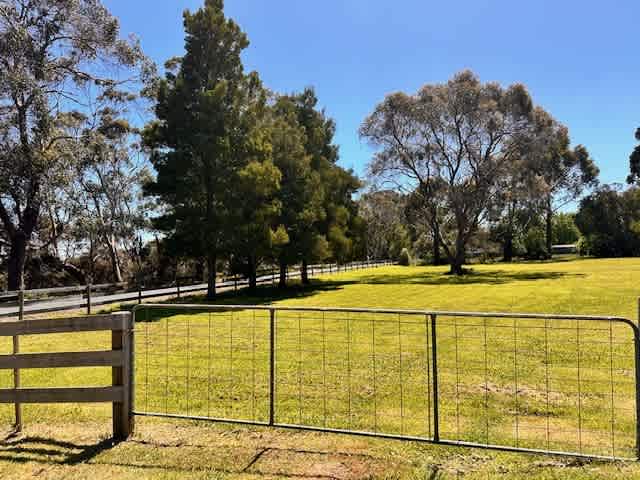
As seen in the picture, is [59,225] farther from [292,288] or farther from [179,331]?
[179,331]

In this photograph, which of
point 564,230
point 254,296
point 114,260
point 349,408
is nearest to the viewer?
point 349,408

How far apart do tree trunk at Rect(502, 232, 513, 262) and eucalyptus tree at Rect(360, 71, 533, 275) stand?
25188 mm

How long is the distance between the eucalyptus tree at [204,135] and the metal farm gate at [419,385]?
9.73 m

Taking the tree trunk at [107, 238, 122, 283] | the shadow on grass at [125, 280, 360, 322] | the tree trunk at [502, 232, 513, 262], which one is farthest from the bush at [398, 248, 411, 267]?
the tree trunk at [107, 238, 122, 283]

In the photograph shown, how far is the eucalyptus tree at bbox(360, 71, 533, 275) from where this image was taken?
110 ft

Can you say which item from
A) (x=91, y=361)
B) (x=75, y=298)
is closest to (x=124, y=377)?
(x=91, y=361)

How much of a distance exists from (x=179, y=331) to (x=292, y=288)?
Answer: 15.3 metres

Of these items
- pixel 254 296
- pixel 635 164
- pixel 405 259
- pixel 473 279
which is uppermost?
pixel 635 164

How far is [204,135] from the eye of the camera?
19844mm

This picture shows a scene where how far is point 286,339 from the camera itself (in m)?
10.0

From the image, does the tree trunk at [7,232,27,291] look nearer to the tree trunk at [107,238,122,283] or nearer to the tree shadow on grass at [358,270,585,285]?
the tree trunk at [107,238,122,283]

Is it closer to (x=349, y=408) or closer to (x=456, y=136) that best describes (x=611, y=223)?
(x=456, y=136)

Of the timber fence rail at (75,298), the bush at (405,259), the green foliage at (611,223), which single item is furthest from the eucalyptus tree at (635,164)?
the timber fence rail at (75,298)

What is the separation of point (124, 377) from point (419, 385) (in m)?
3.84
